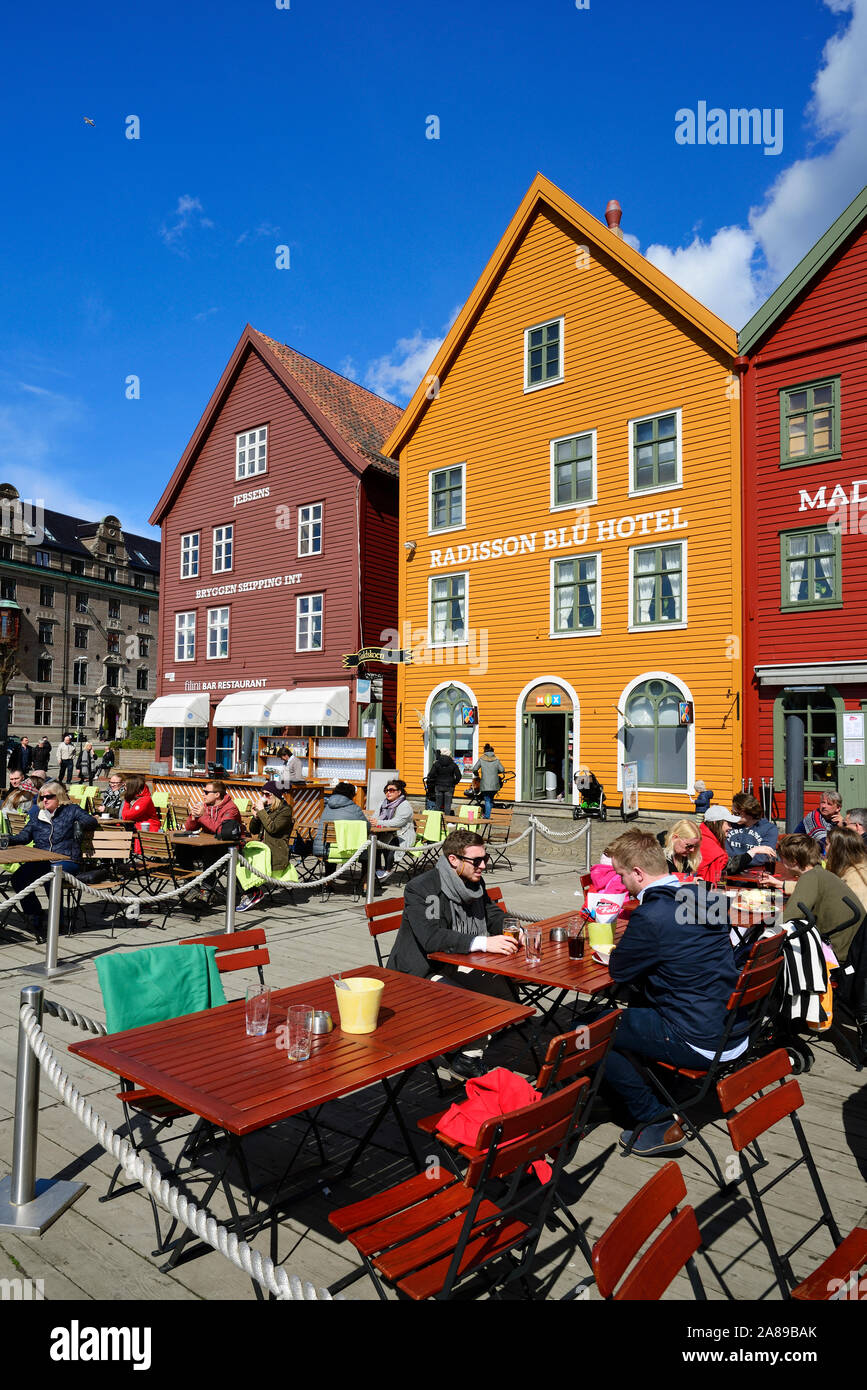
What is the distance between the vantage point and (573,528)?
19703 millimetres

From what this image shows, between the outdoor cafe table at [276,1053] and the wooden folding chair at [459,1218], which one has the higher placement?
the outdoor cafe table at [276,1053]

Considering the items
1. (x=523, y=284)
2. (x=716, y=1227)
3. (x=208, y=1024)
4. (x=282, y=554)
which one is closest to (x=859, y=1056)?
(x=716, y=1227)

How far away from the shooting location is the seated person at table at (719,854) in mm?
7402

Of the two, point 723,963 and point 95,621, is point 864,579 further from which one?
point 95,621

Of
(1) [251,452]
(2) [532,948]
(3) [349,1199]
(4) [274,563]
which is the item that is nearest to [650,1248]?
(3) [349,1199]

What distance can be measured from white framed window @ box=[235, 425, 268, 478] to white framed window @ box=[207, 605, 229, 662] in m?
4.64

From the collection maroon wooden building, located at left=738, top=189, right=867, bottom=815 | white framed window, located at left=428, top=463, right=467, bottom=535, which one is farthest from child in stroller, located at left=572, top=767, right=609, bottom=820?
white framed window, located at left=428, top=463, right=467, bottom=535

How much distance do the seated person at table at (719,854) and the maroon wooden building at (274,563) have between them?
14.1 metres

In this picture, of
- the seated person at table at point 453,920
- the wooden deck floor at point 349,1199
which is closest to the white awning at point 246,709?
the wooden deck floor at point 349,1199

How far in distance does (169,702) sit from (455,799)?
12.7 meters

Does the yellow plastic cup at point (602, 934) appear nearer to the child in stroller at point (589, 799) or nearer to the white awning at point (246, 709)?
the child in stroller at point (589, 799)

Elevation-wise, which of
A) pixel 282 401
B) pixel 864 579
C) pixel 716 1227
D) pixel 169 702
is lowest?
pixel 716 1227

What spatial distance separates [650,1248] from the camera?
75.9 inches
